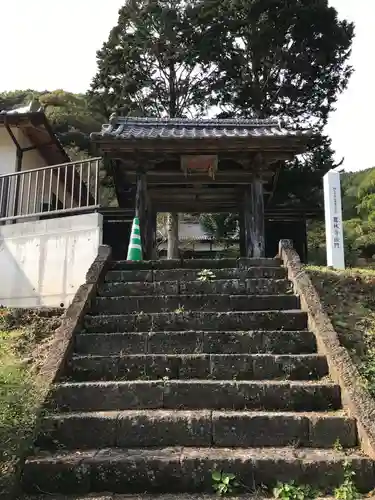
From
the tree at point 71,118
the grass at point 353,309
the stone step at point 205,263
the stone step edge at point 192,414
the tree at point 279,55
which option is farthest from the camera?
the tree at point 71,118

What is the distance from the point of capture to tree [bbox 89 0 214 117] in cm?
1970

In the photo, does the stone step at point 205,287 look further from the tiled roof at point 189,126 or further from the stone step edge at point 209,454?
the tiled roof at point 189,126

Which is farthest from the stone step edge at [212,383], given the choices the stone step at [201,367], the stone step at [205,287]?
the stone step at [205,287]

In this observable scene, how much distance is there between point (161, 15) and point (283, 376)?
18.4m

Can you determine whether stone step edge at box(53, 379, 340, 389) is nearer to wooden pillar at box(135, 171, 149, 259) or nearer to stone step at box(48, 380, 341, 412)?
stone step at box(48, 380, 341, 412)

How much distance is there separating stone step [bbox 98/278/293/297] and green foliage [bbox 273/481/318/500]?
118 inches

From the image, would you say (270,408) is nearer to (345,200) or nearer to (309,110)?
(309,110)

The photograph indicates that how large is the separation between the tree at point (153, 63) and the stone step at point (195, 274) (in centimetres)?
1392

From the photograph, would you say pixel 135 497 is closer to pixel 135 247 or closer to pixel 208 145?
pixel 135 247

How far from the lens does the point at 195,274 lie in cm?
671

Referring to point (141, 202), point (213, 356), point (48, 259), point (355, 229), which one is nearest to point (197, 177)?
point (141, 202)

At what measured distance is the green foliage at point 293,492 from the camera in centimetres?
343

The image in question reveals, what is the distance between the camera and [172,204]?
12469mm

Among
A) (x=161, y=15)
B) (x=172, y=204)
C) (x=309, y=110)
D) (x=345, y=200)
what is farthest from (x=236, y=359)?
(x=345, y=200)
